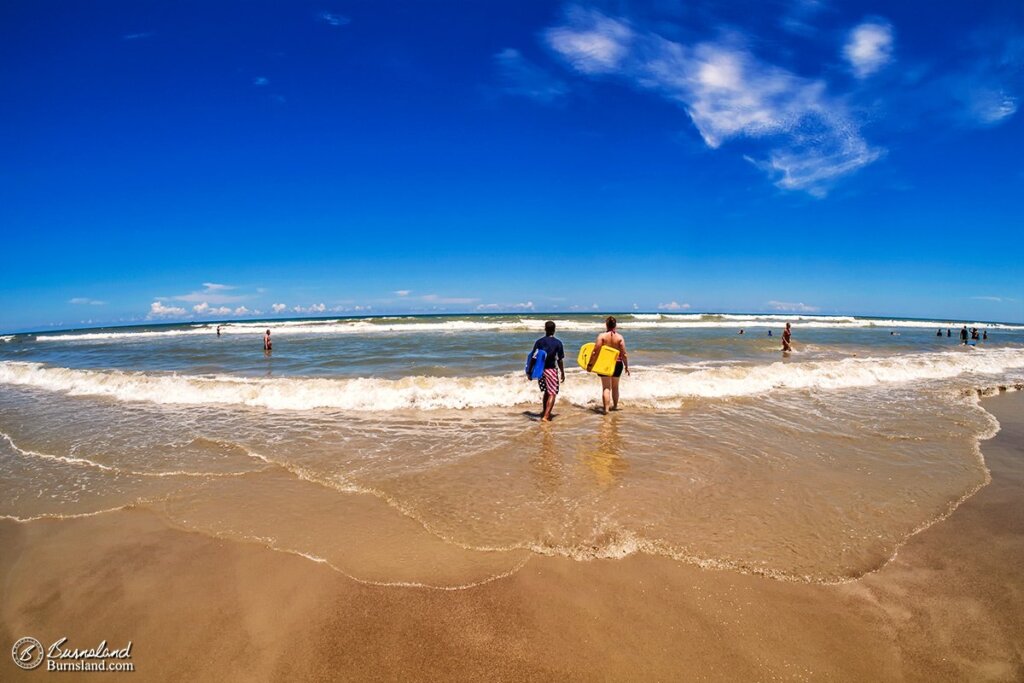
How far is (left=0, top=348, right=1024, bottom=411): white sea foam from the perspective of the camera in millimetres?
10180

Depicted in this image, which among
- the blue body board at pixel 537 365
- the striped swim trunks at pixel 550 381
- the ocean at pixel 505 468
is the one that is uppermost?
the blue body board at pixel 537 365

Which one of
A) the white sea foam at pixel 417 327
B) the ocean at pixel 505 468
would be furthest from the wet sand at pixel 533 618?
the white sea foam at pixel 417 327

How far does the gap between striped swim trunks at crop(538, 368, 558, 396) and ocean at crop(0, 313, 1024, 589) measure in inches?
26.0

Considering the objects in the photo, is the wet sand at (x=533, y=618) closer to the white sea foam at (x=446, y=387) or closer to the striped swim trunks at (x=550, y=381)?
the striped swim trunks at (x=550, y=381)

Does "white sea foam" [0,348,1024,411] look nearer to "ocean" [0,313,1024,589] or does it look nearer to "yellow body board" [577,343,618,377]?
"ocean" [0,313,1024,589]

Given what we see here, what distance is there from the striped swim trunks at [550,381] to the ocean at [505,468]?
66 cm

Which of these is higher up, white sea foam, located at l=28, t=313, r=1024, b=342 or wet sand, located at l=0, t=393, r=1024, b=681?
white sea foam, located at l=28, t=313, r=1024, b=342

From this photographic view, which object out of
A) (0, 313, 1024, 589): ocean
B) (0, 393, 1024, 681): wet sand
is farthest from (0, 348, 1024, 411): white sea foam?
(0, 393, 1024, 681): wet sand

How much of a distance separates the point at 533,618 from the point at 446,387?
8175 mm

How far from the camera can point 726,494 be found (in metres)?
5.00

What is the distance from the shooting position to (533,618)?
3.05 m

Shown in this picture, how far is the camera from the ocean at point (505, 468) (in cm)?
400

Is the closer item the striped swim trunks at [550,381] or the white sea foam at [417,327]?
the striped swim trunks at [550,381]

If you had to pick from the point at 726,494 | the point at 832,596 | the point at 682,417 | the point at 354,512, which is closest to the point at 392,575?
the point at 354,512
